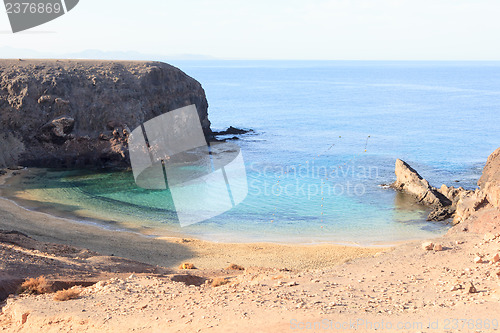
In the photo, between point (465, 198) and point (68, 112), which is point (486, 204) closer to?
point (465, 198)

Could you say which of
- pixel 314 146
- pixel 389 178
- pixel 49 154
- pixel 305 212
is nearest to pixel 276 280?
pixel 305 212

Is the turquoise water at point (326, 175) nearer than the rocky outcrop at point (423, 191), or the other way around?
the turquoise water at point (326, 175)

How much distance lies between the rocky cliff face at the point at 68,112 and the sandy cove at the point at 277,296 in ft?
84.7

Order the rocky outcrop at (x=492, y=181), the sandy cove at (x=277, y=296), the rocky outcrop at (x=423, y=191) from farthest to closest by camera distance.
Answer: the rocky outcrop at (x=423, y=191)
the rocky outcrop at (x=492, y=181)
the sandy cove at (x=277, y=296)

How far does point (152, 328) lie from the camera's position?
11.0 m

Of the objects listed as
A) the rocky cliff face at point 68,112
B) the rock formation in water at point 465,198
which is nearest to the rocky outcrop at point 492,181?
the rock formation in water at point 465,198

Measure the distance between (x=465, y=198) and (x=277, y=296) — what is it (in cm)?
1893

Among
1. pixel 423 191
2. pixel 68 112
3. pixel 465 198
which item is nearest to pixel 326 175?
pixel 423 191

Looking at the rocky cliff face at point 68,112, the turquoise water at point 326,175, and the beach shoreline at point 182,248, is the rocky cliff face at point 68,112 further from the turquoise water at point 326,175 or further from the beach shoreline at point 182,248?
the beach shoreline at point 182,248

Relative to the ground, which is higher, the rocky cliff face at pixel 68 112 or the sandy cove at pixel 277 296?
the rocky cliff face at pixel 68 112

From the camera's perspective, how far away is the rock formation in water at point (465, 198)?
711 inches

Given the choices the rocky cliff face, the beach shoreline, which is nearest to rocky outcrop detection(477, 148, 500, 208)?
the beach shoreline

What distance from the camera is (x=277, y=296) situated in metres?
12.4

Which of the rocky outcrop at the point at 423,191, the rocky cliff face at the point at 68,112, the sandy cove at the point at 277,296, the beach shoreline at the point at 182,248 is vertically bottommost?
the rocky outcrop at the point at 423,191
